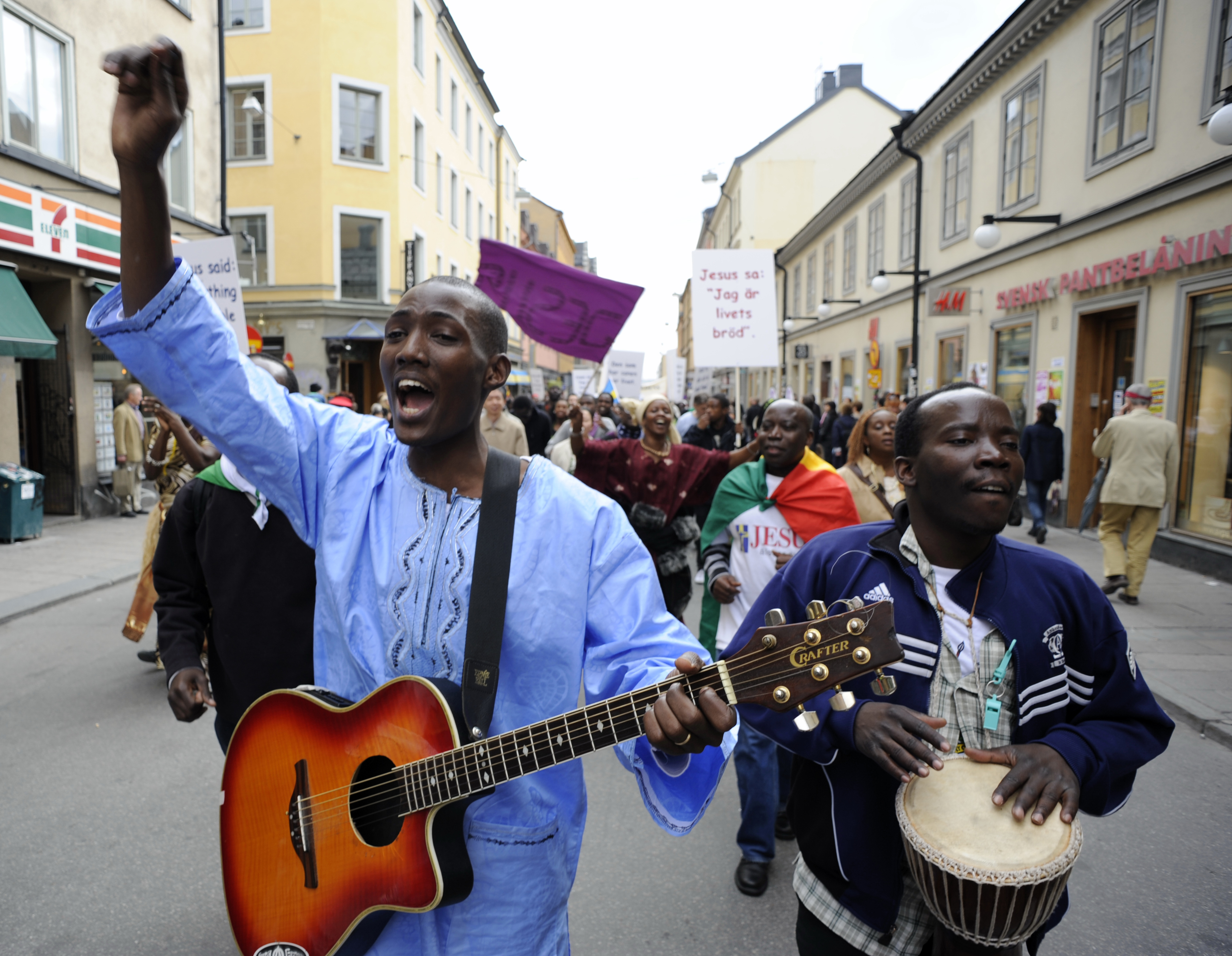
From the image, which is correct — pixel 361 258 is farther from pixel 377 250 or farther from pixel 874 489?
pixel 874 489

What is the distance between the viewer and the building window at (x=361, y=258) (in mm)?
25719

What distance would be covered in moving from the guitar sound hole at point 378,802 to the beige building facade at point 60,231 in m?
11.0

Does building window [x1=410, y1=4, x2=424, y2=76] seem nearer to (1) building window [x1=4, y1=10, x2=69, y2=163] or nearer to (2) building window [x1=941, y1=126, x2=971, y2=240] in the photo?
(1) building window [x1=4, y1=10, x2=69, y2=163]

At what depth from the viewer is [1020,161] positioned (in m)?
14.3

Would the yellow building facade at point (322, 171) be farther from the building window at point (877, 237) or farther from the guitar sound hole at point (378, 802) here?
the guitar sound hole at point (378, 802)

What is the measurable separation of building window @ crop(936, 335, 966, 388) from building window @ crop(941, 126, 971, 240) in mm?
2071

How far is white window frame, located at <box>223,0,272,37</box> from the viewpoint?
2414 cm

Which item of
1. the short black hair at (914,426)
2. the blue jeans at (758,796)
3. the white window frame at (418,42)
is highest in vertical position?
the white window frame at (418,42)

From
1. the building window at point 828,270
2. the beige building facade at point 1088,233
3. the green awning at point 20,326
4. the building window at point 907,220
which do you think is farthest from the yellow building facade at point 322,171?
the beige building facade at point 1088,233

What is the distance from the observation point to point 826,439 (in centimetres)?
1859

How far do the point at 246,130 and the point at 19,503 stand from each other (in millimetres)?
18200

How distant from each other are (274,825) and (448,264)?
105 ft

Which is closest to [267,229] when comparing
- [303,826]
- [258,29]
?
[258,29]

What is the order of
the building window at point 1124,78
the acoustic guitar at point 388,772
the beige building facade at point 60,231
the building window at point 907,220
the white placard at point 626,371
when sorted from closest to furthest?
1. the acoustic guitar at point 388,772
2. the building window at point 1124,78
3. the beige building facade at point 60,231
4. the white placard at point 626,371
5. the building window at point 907,220
